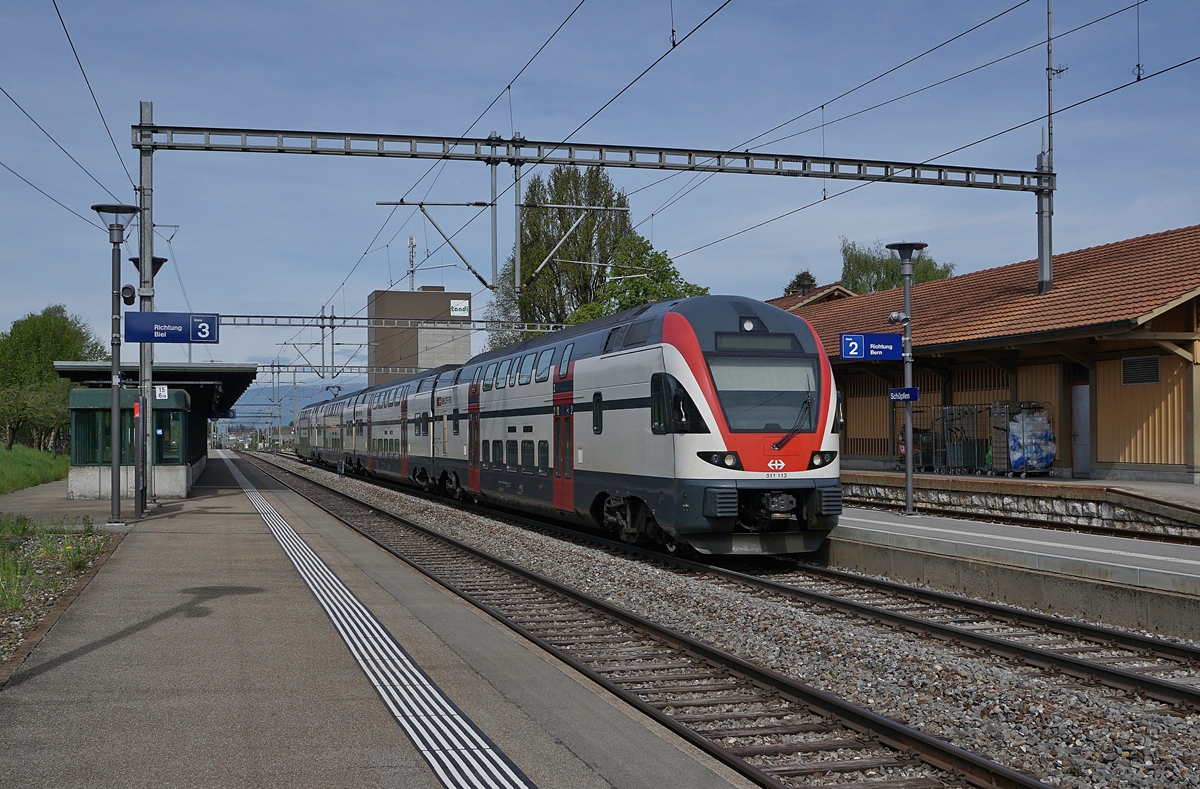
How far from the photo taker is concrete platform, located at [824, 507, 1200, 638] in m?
9.91

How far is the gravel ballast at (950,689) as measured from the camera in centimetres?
608

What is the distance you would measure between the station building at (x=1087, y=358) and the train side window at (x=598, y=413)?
30.2 feet

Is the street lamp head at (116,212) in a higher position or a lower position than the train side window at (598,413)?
higher

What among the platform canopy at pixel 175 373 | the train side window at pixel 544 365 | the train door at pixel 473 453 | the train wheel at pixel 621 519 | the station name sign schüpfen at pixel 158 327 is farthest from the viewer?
the platform canopy at pixel 175 373

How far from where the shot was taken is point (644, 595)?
39.2 feet

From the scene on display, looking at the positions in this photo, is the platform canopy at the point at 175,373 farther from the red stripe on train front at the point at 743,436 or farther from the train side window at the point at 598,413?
the red stripe on train front at the point at 743,436

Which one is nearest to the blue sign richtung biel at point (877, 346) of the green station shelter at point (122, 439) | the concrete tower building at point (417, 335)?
the green station shelter at point (122, 439)

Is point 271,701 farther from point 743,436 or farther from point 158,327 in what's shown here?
point 158,327

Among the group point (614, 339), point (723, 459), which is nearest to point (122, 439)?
point (614, 339)

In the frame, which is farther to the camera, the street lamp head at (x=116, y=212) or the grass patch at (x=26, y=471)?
the grass patch at (x=26, y=471)

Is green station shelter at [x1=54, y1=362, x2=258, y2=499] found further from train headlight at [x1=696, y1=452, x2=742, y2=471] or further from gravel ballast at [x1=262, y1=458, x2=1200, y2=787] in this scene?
gravel ballast at [x1=262, y1=458, x2=1200, y2=787]

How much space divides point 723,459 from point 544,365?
6.37 metres

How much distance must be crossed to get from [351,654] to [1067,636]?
6.22 m

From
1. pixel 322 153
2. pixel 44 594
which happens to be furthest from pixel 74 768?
pixel 322 153
